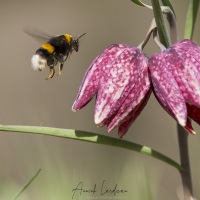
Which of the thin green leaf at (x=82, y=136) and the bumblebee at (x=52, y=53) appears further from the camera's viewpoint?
the bumblebee at (x=52, y=53)

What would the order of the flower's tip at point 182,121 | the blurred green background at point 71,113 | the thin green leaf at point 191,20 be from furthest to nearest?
the blurred green background at point 71,113 → the thin green leaf at point 191,20 → the flower's tip at point 182,121

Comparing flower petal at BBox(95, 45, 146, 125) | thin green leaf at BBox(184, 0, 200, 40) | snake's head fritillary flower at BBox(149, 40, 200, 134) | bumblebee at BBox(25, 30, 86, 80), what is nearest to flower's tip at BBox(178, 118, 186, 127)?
snake's head fritillary flower at BBox(149, 40, 200, 134)

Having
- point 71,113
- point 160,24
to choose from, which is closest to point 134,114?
point 160,24

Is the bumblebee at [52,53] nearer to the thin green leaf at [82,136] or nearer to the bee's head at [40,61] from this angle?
the bee's head at [40,61]

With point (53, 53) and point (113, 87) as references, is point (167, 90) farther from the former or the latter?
point (53, 53)

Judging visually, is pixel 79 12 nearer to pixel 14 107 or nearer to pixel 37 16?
pixel 37 16

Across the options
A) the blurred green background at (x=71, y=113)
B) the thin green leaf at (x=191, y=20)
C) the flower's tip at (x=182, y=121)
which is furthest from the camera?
the blurred green background at (x=71, y=113)

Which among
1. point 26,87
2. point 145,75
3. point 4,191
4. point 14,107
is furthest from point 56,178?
point 26,87

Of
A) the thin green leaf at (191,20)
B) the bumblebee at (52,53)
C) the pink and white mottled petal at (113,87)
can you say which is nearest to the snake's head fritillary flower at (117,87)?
the pink and white mottled petal at (113,87)
